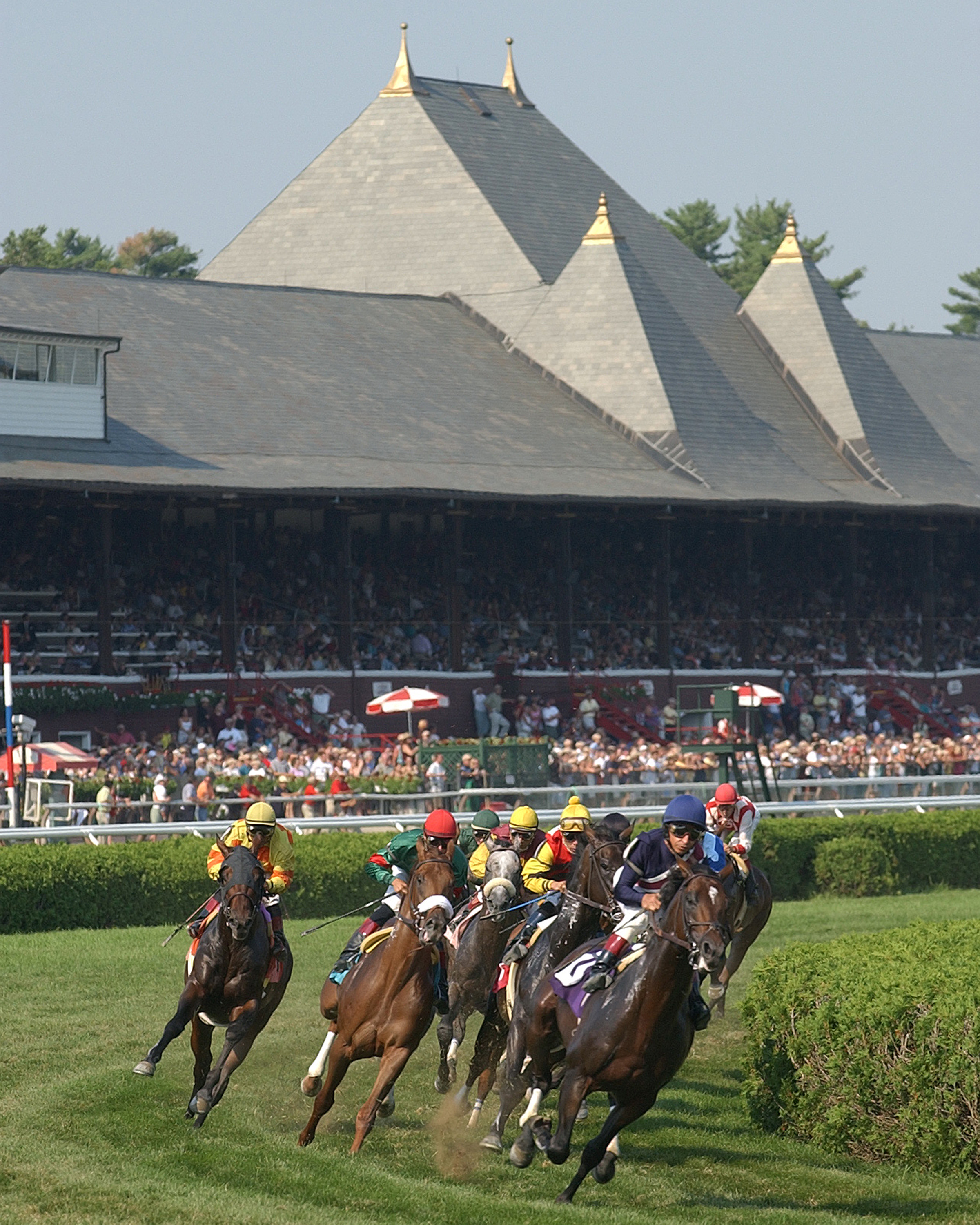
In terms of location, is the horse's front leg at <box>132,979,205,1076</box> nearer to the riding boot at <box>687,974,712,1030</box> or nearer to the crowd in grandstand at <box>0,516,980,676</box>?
the riding boot at <box>687,974,712,1030</box>

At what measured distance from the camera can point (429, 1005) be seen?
440 inches

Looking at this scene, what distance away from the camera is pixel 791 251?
5053 centimetres

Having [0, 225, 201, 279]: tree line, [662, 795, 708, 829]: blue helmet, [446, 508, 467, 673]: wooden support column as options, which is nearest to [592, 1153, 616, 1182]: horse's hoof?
[662, 795, 708, 829]: blue helmet

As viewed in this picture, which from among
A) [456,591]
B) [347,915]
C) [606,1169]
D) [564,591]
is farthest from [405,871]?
[564,591]

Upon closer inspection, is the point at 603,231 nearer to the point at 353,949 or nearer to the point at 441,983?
the point at 353,949

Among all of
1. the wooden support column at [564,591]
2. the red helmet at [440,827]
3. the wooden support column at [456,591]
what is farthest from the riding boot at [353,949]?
the wooden support column at [564,591]

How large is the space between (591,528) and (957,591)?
35.1 feet

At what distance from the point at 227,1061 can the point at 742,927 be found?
20.2 ft

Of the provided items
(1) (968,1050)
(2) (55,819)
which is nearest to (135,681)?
(2) (55,819)

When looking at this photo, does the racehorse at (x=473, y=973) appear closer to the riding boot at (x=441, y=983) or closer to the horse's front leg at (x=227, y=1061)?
the riding boot at (x=441, y=983)

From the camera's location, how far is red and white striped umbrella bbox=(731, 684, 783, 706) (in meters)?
35.2

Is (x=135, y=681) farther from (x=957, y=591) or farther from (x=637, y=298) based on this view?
(x=957, y=591)

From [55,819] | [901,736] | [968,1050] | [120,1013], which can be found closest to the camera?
[968,1050]

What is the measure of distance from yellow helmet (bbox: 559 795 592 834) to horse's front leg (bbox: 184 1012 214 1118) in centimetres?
263
